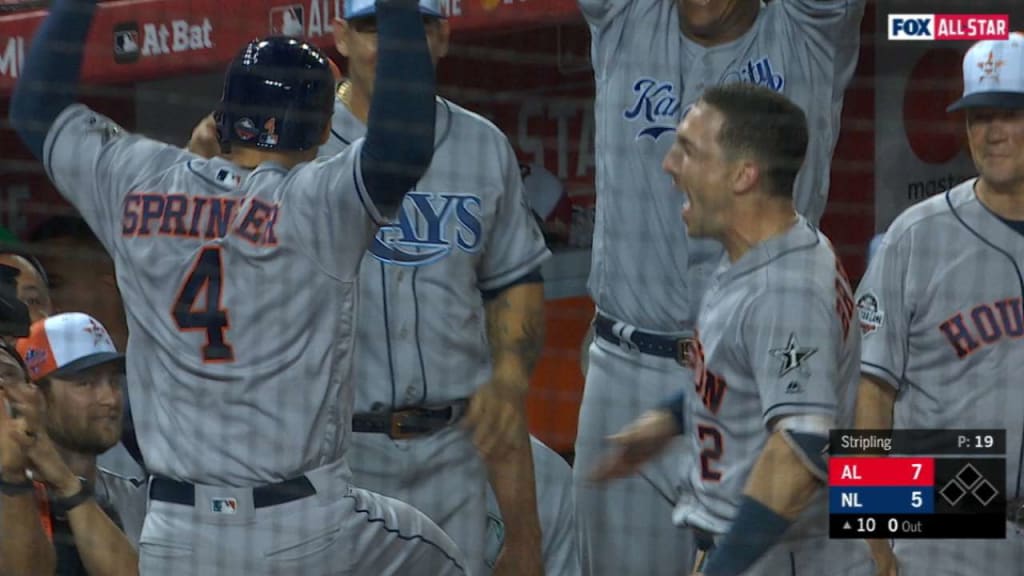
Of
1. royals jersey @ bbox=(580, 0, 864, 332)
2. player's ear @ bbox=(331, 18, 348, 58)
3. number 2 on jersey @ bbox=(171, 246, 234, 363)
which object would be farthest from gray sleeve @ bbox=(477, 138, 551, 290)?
number 2 on jersey @ bbox=(171, 246, 234, 363)

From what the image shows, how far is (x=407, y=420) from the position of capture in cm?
276

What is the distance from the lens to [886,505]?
269 cm

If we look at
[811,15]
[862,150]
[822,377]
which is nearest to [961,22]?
[862,150]

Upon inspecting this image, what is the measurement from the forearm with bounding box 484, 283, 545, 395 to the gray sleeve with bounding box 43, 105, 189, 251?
1.67 feet

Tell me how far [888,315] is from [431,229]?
2.00 feet

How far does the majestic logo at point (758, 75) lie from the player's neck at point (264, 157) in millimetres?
655

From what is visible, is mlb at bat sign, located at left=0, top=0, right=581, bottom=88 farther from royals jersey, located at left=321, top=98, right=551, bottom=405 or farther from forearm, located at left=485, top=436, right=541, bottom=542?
forearm, located at left=485, top=436, right=541, bottom=542

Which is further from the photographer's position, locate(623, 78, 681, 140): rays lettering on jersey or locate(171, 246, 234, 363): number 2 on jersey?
locate(623, 78, 681, 140): rays lettering on jersey

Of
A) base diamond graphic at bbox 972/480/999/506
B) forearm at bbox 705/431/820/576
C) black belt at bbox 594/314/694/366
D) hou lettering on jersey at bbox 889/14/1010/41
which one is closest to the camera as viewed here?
forearm at bbox 705/431/820/576

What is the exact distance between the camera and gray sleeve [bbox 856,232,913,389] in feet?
8.83

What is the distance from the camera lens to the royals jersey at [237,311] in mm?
A: 2420

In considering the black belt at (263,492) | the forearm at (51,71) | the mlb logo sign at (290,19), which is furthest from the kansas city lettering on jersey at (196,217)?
the mlb logo sign at (290,19)

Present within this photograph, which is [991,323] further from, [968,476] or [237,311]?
[237,311]

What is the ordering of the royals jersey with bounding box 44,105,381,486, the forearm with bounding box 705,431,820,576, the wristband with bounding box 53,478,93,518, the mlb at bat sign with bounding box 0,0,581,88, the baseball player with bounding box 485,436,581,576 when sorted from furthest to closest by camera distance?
1. the mlb at bat sign with bounding box 0,0,581,88
2. the baseball player with bounding box 485,436,581,576
3. the wristband with bounding box 53,478,93,518
4. the royals jersey with bounding box 44,105,381,486
5. the forearm with bounding box 705,431,820,576
